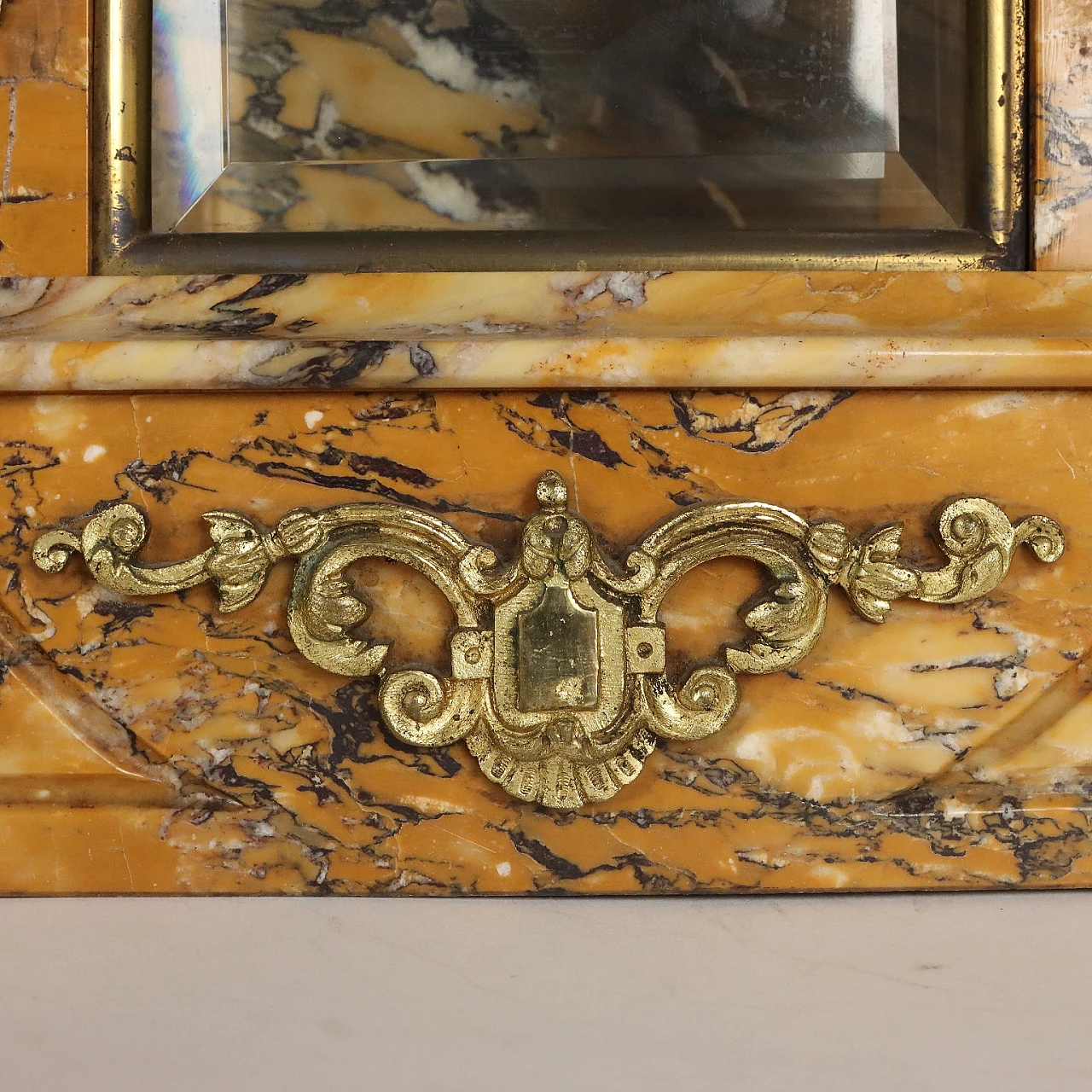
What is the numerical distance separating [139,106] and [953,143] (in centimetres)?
57

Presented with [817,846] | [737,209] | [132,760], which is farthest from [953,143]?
[132,760]

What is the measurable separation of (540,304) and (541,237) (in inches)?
2.1

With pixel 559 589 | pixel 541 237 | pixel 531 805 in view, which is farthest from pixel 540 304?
pixel 531 805

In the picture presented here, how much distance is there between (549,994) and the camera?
56 centimetres

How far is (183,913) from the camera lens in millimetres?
673

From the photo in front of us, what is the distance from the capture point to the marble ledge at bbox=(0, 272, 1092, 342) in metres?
0.69

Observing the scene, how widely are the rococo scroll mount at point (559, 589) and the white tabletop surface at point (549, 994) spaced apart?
13cm

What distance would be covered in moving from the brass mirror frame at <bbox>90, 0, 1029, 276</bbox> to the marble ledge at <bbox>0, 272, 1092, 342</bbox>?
18mm

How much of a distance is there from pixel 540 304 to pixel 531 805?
0.35m

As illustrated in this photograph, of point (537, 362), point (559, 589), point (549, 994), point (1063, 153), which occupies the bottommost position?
point (549, 994)

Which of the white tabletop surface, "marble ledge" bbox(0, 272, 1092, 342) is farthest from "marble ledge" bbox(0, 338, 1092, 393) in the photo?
the white tabletop surface

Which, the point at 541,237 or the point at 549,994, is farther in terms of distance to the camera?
the point at 541,237

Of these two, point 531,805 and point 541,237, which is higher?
point 541,237

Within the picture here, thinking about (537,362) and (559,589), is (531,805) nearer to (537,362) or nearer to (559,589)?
(559,589)
